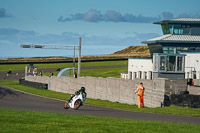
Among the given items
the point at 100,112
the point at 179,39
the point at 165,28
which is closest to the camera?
the point at 100,112

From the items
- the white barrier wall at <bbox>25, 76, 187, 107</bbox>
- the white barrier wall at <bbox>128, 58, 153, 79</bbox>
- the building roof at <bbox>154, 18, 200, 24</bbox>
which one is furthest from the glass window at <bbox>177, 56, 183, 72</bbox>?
the building roof at <bbox>154, 18, 200, 24</bbox>

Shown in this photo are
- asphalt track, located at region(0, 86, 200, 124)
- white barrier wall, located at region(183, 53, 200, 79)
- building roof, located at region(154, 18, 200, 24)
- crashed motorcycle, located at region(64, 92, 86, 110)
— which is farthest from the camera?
building roof, located at region(154, 18, 200, 24)

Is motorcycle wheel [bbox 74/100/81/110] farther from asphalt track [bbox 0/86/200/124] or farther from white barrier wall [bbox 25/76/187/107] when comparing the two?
white barrier wall [bbox 25/76/187/107]

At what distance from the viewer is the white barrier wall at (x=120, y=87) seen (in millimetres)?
26219

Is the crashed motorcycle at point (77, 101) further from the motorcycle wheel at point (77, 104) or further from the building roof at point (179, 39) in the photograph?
the building roof at point (179, 39)

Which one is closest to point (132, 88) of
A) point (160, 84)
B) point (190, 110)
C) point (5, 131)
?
point (160, 84)

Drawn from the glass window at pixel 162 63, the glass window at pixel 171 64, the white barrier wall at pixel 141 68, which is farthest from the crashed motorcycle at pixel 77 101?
the white barrier wall at pixel 141 68

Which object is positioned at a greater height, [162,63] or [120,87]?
[162,63]

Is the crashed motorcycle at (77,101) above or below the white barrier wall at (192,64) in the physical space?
below

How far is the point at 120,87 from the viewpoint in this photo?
32.7 meters

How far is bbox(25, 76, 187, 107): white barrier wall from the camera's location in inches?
1032

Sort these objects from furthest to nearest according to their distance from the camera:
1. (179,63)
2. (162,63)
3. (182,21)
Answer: (182,21) → (162,63) → (179,63)

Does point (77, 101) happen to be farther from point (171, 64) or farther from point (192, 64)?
point (192, 64)

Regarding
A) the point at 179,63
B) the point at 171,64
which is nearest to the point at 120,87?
the point at 171,64
